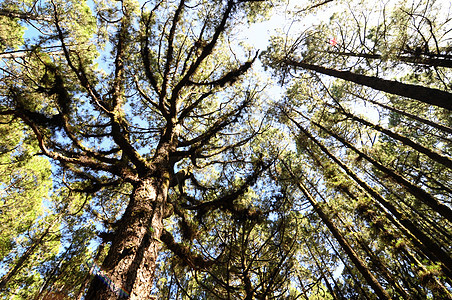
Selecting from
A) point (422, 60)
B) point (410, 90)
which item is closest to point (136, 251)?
point (410, 90)

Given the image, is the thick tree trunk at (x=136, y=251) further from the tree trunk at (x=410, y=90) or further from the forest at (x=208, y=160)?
the tree trunk at (x=410, y=90)

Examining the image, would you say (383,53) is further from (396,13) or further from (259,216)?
(259,216)

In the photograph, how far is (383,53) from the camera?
8.14 meters

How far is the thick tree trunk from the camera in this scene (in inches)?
90.9

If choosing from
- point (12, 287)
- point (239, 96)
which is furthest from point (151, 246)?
point (12, 287)

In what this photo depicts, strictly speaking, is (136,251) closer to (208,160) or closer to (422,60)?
(208,160)

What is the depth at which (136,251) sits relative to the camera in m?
2.75

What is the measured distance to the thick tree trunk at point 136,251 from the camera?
2.31 metres

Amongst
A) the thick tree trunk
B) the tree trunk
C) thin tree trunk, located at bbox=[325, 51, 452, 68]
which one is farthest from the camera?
thin tree trunk, located at bbox=[325, 51, 452, 68]

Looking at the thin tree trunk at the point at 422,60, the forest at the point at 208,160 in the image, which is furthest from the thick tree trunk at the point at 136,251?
the thin tree trunk at the point at 422,60

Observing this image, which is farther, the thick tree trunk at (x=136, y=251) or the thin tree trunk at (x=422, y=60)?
the thin tree trunk at (x=422, y=60)

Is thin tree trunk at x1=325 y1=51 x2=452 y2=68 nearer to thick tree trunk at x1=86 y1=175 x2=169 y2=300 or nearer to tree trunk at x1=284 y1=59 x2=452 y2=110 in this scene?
tree trunk at x1=284 y1=59 x2=452 y2=110

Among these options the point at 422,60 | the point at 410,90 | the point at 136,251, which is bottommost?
the point at 136,251

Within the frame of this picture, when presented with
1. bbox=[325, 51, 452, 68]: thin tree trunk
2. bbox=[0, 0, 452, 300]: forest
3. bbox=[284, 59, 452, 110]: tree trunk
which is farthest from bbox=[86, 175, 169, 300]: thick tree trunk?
bbox=[325, 51, 452, 68]: thin tree trunk
